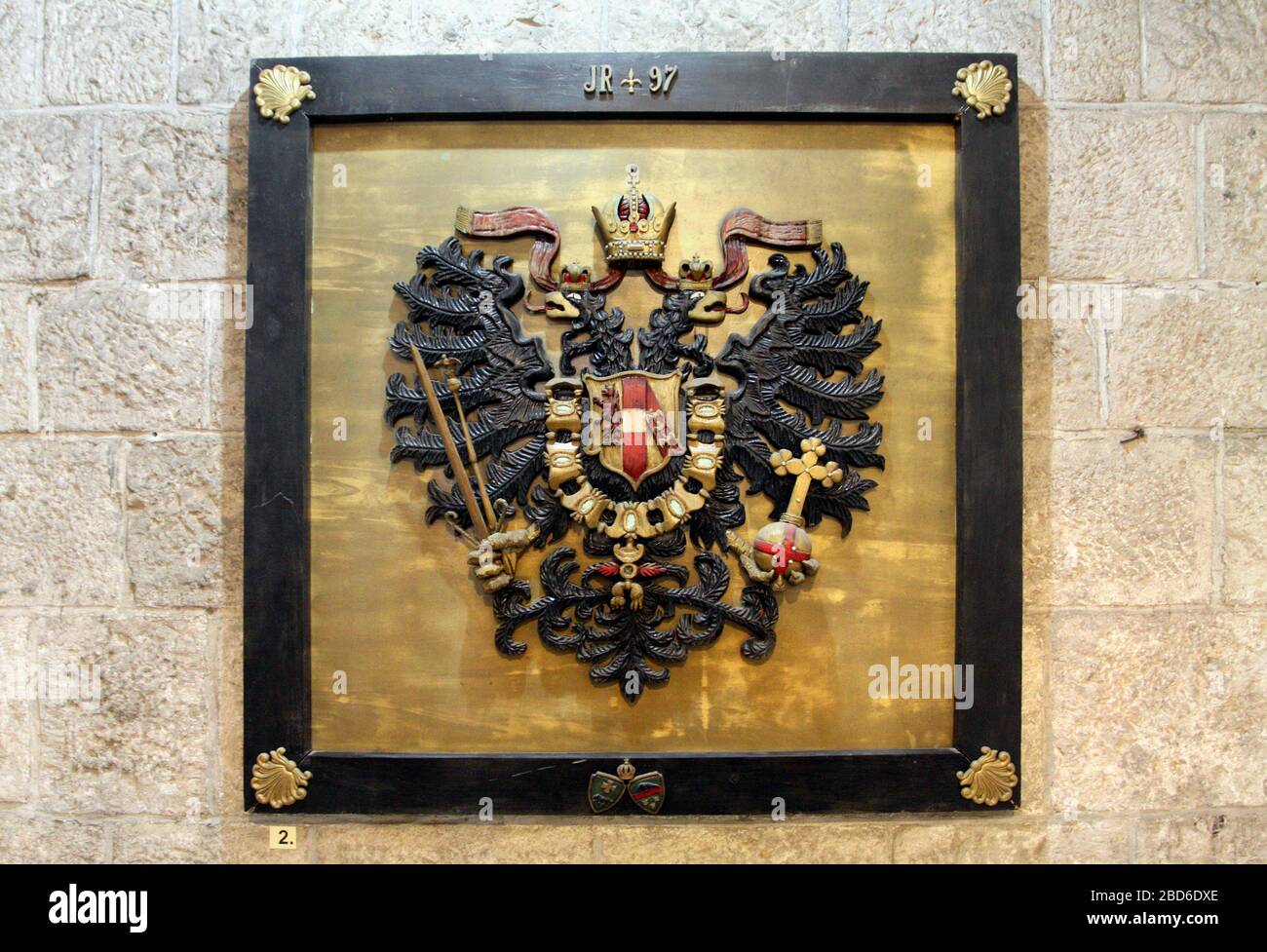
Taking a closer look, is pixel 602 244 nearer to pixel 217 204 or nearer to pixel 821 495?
pixel 821 495

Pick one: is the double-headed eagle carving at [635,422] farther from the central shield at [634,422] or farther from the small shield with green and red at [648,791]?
the small shield with green and red at [648,791]

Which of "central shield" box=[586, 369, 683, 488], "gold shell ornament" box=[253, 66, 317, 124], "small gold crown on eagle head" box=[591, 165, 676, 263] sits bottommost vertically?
"central shield" box=[586, 369, 683, 488]

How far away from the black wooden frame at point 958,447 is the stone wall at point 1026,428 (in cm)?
10

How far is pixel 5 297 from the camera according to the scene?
236cm

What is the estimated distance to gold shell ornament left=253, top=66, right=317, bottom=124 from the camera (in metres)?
2.29

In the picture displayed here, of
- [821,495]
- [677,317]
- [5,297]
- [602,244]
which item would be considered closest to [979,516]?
[821,495]

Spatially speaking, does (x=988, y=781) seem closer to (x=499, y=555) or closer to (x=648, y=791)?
(x=648, y=791)

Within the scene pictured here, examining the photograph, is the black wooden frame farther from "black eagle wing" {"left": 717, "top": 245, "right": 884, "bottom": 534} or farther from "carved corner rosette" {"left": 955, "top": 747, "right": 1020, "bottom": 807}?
"black eagle wing" {"left": 717, "top": 245, "right": 884, "bottom": 534}

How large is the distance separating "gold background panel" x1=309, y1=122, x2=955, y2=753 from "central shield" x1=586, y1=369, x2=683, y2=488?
16 cm

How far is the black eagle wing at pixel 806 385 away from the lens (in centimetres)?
227

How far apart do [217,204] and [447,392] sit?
2.67ft

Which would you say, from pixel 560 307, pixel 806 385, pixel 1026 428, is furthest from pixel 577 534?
pixel 1026 428

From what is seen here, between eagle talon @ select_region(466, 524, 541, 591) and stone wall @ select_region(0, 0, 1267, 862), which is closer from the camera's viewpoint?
eagle talon @ select_region(466, 524, 541, 591)

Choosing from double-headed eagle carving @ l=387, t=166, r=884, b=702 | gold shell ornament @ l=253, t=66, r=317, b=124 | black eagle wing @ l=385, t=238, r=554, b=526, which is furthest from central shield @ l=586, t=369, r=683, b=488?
gold shell ornament @ l=253, t=66, r=317, b=124
